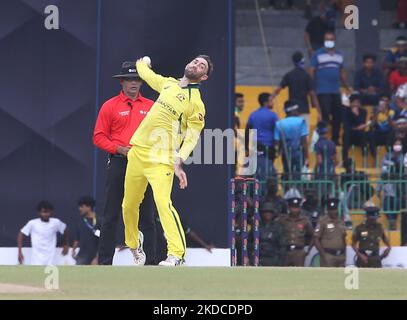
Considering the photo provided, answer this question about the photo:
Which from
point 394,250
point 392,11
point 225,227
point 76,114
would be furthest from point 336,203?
point 392,11

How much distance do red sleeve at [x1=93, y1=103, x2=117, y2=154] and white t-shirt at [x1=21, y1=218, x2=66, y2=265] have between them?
8.71ft

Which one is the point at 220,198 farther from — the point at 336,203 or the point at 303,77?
the point at 303,77

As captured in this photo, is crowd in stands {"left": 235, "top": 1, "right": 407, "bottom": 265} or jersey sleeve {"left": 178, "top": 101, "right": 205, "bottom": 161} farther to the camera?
crowd in stands {"left": 235, "top": 1, "right": 407, "bottom": 265}

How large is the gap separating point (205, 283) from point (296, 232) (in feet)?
24.4

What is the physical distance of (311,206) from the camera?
20.7 m

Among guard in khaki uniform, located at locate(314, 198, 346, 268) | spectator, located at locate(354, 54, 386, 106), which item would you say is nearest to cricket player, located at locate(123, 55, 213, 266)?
guard in khaki uniform, located at locate(314, 198, 346, 268)

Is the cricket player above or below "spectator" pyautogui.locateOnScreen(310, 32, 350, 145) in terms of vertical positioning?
below

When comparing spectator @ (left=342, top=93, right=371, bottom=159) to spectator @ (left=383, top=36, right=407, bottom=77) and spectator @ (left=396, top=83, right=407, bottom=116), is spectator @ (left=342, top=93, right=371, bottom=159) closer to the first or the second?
spectator @ (left=396, top=83, right=407, bottom=116)

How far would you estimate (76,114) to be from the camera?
59.2ft

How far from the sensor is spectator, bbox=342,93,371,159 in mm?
22750

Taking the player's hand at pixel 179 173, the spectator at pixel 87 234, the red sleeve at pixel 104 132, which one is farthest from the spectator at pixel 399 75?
the player's hand at pixel 179 173

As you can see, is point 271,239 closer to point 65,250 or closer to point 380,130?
point 65,250
